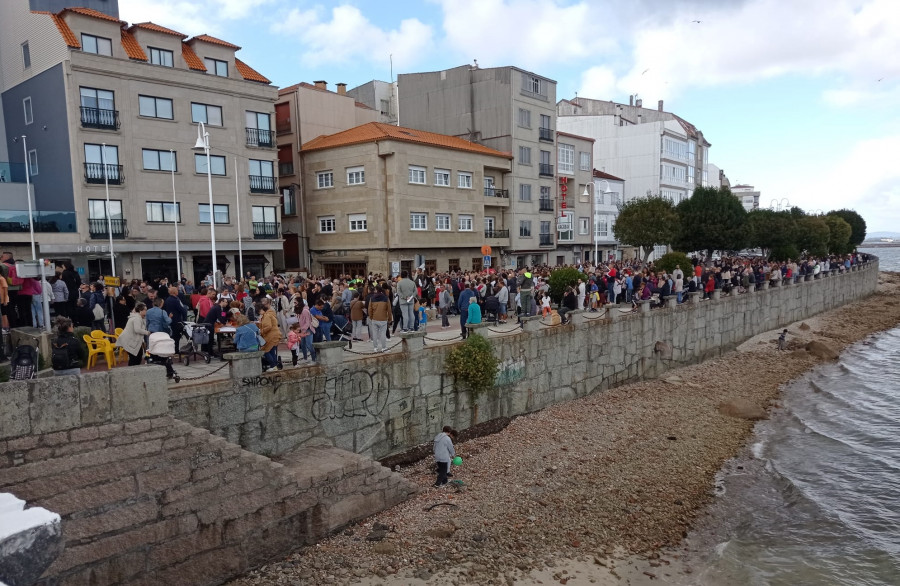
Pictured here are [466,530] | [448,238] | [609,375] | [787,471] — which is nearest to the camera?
[466,530]

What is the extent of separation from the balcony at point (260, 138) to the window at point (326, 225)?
5.82 metres

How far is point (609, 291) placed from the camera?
24266 mm

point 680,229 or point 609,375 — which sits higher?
point 680,229

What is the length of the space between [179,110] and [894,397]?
3610cm

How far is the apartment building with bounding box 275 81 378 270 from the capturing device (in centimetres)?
3838

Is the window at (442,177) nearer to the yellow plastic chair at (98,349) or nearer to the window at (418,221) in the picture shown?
the window at (418,221)

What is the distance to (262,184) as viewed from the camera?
33.8 meters

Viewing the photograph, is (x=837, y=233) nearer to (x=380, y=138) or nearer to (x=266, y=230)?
(x=380, y=138)

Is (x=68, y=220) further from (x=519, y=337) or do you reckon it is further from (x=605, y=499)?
(x=605, y=499)

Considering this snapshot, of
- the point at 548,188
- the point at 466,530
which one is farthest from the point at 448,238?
the point at 466,530

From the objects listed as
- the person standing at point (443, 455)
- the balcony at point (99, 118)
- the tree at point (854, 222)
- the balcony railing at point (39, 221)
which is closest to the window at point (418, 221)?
the balcony at point (99, 118)

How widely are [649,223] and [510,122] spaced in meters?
13.1

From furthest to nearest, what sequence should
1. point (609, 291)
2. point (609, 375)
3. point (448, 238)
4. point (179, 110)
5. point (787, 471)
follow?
point (448, 238), point (179, 110), point (609, 291), point (609, 375), point (787, 471)

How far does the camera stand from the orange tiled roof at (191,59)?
3105 centimetres
